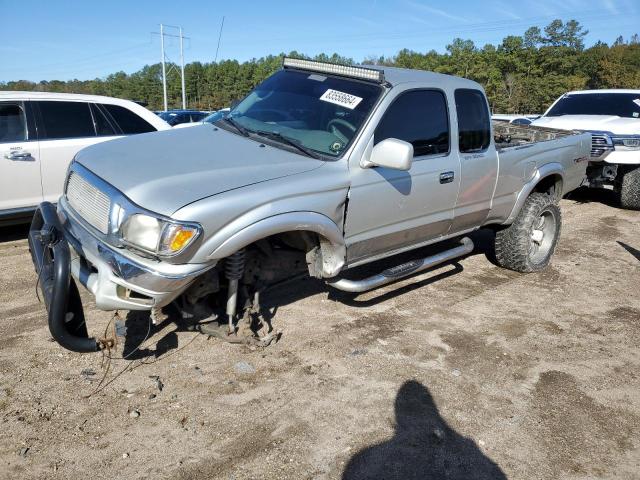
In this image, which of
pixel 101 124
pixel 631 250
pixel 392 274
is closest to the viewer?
pixel 392 274

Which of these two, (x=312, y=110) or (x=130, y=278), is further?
(x=312, y=110)

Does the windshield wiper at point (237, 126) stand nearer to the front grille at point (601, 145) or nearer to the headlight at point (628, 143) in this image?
the front grille at point (601, 145)

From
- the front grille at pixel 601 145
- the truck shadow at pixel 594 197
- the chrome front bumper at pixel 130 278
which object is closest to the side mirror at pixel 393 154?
the chrome front bumper at pixel 130 278

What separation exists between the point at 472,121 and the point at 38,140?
456 cm

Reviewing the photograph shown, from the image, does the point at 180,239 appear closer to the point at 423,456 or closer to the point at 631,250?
the point at 423,456

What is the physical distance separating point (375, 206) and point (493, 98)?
1930 inches

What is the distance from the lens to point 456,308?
4.82 m

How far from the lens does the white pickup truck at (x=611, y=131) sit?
8.59 metres

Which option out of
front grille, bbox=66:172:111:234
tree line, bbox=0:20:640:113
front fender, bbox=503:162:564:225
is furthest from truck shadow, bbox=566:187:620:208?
tree line, bbox=0:20:640:113

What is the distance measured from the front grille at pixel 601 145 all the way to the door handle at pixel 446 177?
537 cm

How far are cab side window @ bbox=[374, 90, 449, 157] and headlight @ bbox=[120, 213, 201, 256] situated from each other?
5.35 feet

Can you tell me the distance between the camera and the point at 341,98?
3.96m

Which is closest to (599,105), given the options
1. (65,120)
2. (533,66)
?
(65,120)

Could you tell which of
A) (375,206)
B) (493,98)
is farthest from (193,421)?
(493,98)
